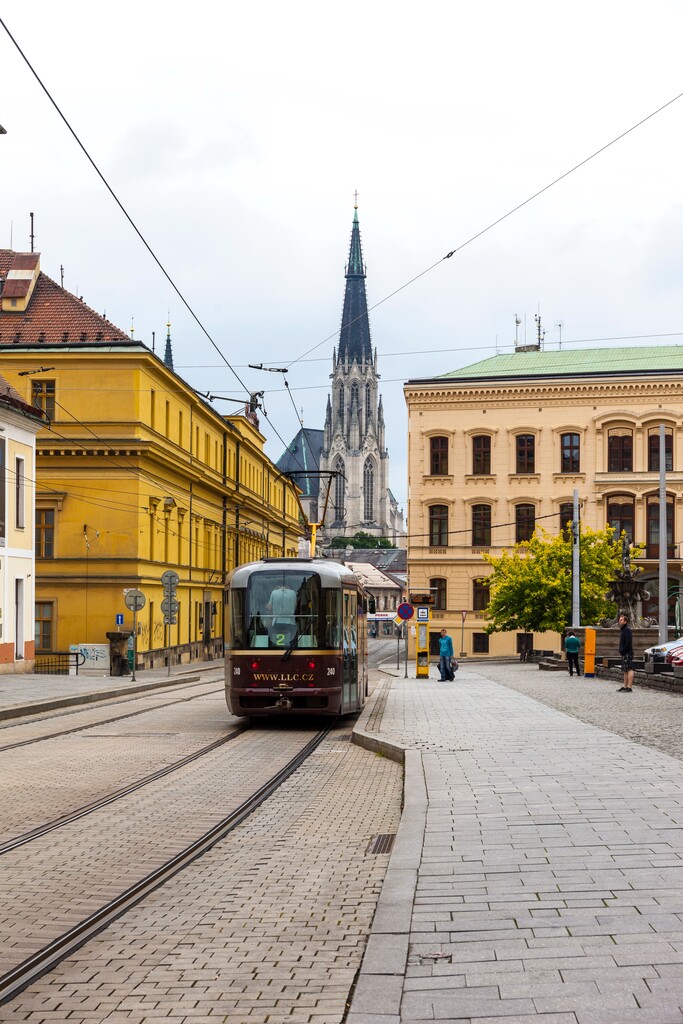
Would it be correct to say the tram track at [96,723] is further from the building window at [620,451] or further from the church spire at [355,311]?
the church spire at [355,311]

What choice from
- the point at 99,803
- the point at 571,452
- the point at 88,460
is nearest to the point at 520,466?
the point at 571,452

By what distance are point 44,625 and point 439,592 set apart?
24653 mm

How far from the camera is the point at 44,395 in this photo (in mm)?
47656

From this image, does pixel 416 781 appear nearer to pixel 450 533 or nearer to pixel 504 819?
pixel 504 819

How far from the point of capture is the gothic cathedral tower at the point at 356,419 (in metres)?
188

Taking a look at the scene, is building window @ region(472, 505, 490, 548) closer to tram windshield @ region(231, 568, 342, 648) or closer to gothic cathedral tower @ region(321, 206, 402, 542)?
tram windshield @ region(231, 568, 342, 648)

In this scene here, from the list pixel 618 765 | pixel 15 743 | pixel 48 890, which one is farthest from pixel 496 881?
pixel 15 743

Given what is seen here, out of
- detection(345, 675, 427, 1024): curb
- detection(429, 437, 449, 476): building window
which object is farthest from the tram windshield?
detection(429, 437, 449, 476): building window

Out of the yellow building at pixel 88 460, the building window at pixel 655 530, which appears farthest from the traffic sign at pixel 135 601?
the building window at pixel 655 530

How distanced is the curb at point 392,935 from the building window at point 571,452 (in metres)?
56.6

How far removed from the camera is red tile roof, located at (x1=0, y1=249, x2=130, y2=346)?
159 feet

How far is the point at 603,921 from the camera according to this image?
6.20 metres

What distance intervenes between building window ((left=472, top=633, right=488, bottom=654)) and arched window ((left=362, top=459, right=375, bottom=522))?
130216mm

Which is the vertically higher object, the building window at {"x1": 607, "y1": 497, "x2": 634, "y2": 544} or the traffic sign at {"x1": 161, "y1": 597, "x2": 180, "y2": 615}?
the building window at {"x1": 607, "y1": 497, "x2": 634, "y2": 544}
